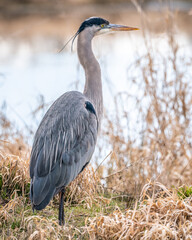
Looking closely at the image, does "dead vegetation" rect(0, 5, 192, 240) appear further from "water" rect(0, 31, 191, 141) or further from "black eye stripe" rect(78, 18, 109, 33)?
"water" rect(0, 31, 191, 141)

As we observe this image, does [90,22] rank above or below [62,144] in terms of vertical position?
above

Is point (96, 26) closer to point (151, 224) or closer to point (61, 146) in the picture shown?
Result: point (61, 146)

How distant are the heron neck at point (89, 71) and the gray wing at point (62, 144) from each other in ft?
0.81

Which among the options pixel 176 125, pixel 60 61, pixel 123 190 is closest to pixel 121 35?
pixel 60 61

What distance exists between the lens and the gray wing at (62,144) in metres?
3.12

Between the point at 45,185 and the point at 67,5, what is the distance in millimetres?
15121

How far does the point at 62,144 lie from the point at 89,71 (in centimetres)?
76

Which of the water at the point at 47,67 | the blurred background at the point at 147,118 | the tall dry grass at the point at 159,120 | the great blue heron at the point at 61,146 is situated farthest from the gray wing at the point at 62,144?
the water at the point at 47,67

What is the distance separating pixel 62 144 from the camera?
10.7 feet

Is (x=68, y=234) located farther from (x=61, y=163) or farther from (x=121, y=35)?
(x=121, y=35)

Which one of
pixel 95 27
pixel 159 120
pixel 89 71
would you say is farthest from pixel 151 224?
pixel 159 120

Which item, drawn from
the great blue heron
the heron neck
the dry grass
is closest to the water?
the heron neck

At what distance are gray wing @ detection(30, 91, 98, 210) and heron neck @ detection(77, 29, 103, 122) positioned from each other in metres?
0.25

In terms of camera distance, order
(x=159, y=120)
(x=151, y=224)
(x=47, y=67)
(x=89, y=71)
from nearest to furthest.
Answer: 1. (x=151, y=224)
2. (x=89, y=71)
3. (x=159, y=120)
4. (x=47, y=67)
